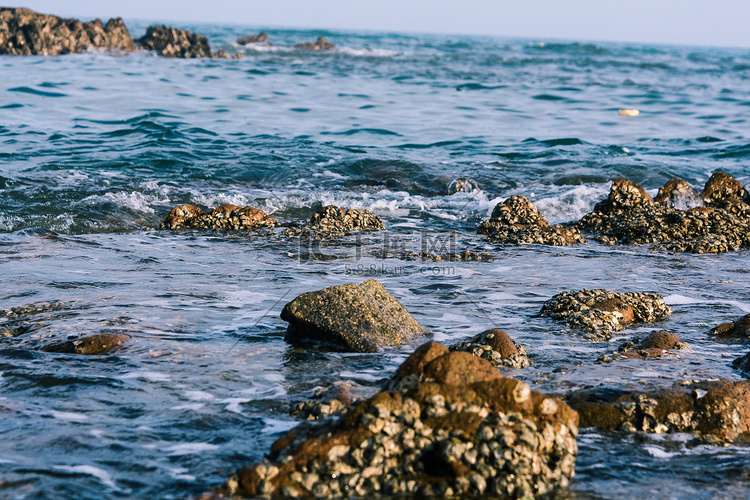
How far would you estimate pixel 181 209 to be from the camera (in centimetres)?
892

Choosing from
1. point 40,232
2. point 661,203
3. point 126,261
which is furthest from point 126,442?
point 661,203

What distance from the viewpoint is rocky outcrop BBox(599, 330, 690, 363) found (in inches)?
179

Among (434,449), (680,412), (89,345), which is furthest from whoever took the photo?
(89,345)

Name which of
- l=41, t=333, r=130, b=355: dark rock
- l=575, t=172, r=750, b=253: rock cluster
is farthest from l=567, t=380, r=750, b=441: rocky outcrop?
l=575, t=172, r=750, b=253: rock cluster

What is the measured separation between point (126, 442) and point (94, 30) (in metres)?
41.1

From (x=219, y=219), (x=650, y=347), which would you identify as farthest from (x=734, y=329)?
(x=219, y=219)

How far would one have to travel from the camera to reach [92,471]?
3.14m

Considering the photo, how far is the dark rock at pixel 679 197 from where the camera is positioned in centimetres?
986

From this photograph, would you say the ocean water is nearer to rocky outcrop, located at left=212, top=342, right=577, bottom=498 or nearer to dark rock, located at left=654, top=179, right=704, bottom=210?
rocky outcrop, located at left=212, top=342, right=577, bottom=498

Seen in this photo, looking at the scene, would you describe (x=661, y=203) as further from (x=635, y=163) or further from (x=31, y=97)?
(x=31, y=97)

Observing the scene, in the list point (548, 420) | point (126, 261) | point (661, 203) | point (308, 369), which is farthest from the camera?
point (661, 203)

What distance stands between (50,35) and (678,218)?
3682 centimetres

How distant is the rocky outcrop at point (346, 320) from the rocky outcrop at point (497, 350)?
0.59 m

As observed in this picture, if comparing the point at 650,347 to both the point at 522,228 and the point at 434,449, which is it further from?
the point at 522,228
